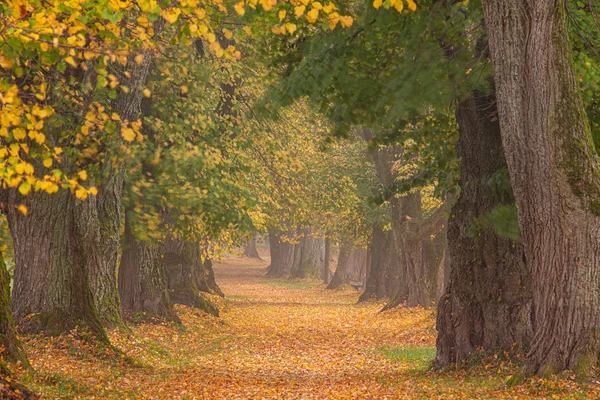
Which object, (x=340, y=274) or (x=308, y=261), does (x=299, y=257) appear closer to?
(x=308, y=261)

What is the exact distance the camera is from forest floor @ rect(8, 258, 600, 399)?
31.2 ft

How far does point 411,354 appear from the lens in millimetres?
16031

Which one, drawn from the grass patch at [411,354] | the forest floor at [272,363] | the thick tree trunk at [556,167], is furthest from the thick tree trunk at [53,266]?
the thick tree trunk at [556,167]

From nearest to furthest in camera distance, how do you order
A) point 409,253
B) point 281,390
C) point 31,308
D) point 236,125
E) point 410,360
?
point 281,390 → point 31,308 → point 410,360 → point 236,125 → point 409,253

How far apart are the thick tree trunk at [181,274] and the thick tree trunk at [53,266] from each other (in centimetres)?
1004

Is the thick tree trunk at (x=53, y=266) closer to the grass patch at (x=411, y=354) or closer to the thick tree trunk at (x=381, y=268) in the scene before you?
the grass patch at (x=411, y=354)

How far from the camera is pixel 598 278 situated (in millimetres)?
8070

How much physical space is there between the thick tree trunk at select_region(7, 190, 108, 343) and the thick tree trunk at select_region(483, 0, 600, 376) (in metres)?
7.61

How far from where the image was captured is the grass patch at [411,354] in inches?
582

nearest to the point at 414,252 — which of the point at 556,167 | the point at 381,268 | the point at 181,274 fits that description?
the point at 181,274

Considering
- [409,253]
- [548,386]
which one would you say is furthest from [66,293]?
[409,253]

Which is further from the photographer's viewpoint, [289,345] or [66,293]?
[289,345]

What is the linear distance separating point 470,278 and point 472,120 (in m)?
2.43

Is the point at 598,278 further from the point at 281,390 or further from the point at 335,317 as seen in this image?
the point at 335,317
